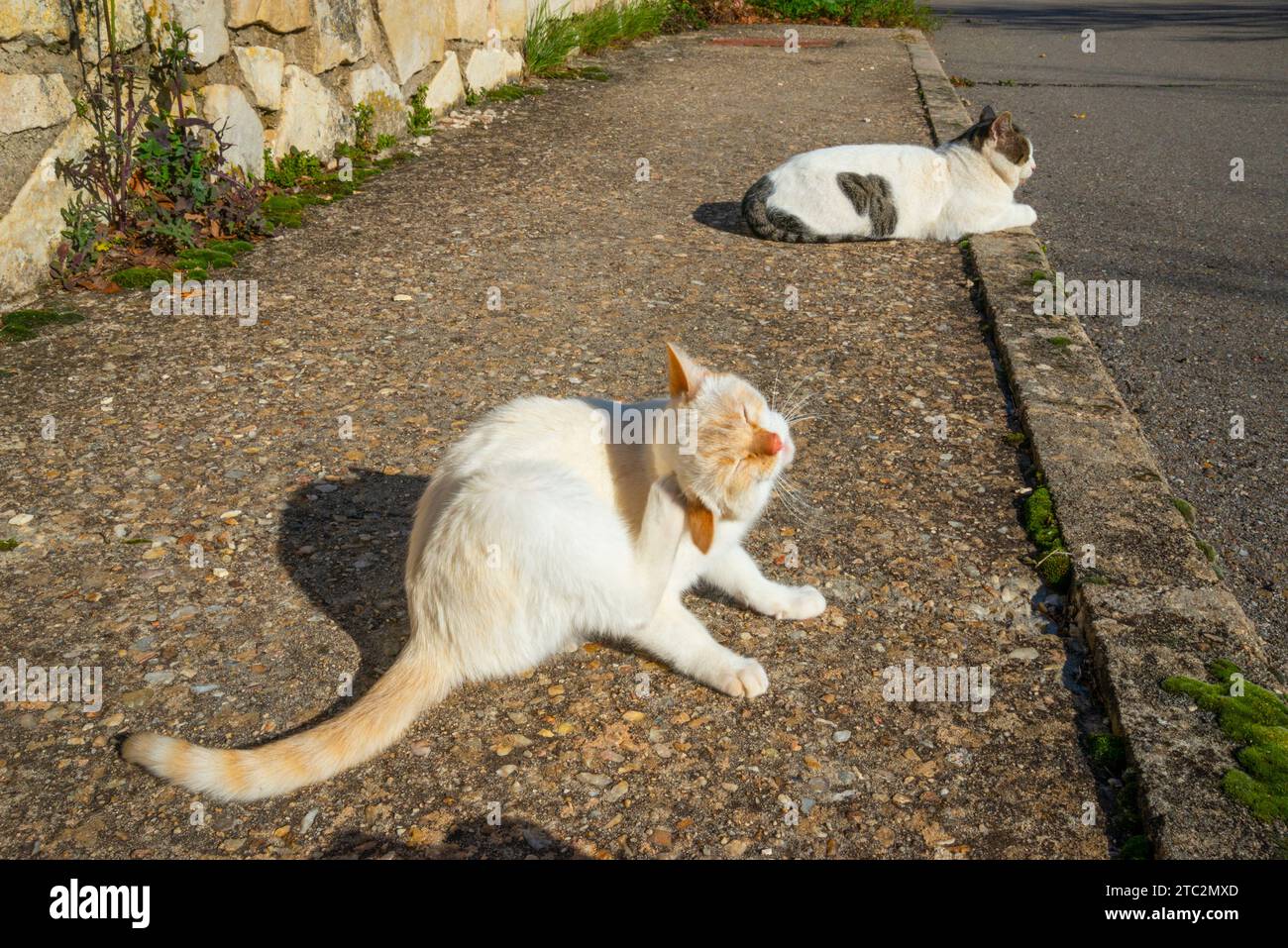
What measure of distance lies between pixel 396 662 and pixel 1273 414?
385 centimetres

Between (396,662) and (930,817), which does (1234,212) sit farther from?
(396,662)

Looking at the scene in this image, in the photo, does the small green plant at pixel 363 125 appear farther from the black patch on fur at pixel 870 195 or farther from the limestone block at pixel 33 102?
the black patch on fur at pixel 870 195

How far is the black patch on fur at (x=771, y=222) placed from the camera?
6.16m

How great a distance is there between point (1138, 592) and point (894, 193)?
3.78 metres

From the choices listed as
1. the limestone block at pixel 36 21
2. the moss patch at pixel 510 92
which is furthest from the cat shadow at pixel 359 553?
the moss patch at pixel 510 92

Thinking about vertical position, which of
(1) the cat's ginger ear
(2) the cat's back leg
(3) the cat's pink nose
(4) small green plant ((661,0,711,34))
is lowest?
(2) the cat's back leg

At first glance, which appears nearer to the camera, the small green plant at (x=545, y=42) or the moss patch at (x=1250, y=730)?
the moss patch at (x=1250, y=730)

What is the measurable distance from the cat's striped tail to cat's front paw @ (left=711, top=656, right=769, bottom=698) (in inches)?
31.9

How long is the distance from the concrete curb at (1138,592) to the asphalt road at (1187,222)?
1.04 ft

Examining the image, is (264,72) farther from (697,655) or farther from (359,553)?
(697,655)

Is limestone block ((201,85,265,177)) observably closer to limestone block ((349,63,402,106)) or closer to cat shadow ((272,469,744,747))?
limestone block ((349,63,402,106))

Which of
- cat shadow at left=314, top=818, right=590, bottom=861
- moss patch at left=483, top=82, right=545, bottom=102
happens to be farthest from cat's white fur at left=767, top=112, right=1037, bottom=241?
cat shadow at left=314, top=818, right=590, bottom=861

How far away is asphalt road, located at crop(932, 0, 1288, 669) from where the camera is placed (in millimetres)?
3988

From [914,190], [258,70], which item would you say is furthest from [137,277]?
[914,190]
